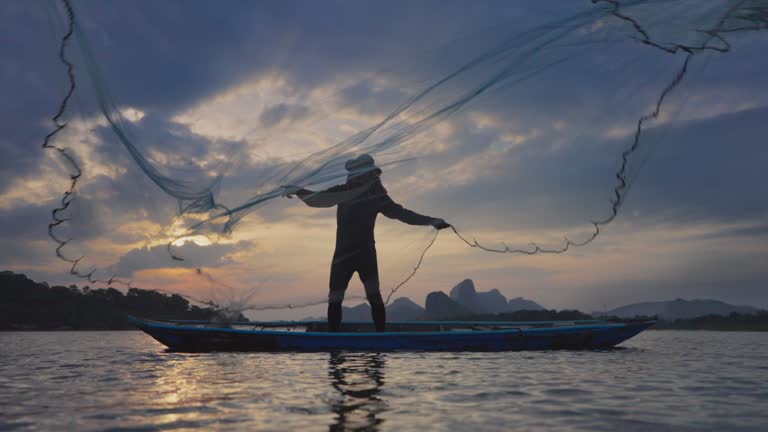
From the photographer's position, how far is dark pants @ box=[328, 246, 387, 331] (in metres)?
12.0

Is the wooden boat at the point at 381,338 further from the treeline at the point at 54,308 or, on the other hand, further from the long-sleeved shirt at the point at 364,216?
the treeline at the point at 54,308

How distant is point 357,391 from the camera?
23.0 ft

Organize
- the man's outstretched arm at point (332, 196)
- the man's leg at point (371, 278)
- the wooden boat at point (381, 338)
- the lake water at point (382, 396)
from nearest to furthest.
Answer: the lake water at point (382, 396) < the man's outstretched arm at point (332, 196) < the man's leg at point (371, 278) < the wooden boat at point (381, 338)

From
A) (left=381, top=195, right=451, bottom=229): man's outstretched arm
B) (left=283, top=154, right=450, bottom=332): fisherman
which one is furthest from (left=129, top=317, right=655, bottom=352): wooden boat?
(left=381, top=195, right=451, bottom=229): man's outstretched arm

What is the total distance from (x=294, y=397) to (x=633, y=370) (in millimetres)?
6258

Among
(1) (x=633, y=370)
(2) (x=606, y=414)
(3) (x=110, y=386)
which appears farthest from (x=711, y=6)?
(3) (x=110, y=386)

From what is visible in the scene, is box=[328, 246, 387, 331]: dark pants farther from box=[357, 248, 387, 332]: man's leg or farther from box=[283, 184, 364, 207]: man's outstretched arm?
box=[283, 184, 364, 207]: man's outstretched arm

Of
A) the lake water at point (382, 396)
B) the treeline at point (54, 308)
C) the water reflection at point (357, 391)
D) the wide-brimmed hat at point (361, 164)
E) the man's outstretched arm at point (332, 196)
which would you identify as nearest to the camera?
the water reflection at point (357, 391)

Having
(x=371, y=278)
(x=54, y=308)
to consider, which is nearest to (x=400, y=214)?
(x=371, y=278)

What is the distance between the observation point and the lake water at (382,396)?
5.36 metres

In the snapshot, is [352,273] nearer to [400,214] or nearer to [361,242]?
[361,242]

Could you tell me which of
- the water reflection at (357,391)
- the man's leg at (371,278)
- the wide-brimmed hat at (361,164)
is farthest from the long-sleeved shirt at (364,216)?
the water reflection at (357,391)

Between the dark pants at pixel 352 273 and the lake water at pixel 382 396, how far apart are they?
1347 millimetres

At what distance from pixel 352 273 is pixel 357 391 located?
17.4 ft
